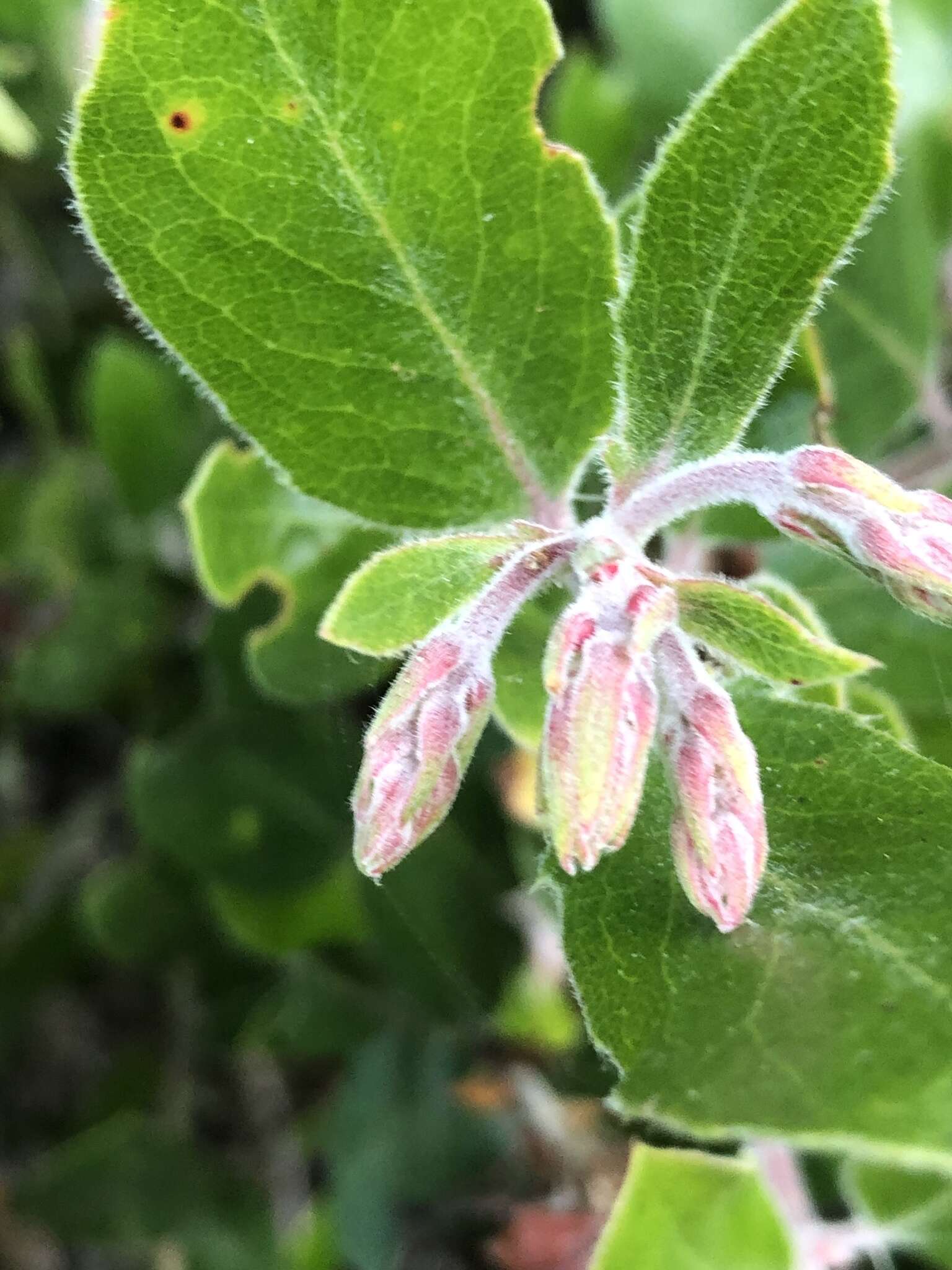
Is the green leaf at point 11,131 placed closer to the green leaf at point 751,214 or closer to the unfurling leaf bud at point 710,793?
the green leaf at point 751,214

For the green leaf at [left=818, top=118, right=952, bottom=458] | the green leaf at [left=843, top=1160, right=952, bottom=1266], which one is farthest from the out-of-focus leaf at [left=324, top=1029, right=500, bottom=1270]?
the green leaf at [left=818, top=118, right=952, bottom=458]

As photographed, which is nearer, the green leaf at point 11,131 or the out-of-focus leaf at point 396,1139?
the green leaf at point 11,131

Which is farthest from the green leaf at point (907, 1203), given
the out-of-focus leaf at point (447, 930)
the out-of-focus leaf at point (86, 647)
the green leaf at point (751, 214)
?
the out-of-focus leaf at point (86, 647)

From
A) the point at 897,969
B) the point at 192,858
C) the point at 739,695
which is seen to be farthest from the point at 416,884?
the point at 897,969

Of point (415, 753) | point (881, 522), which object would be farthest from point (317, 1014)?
point (881, 522)

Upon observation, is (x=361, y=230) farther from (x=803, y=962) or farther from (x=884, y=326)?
(x=884, y=326)

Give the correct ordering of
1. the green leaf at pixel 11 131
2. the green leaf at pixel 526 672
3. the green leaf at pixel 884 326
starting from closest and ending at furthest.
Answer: the green leaf at pixel 526 672 → the green leaf at pixel 11 131 → the green leaf at pixel 884 326

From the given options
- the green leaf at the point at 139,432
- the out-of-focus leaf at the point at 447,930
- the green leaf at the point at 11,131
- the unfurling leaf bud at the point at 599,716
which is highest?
the green leaf at the point at 11,131
